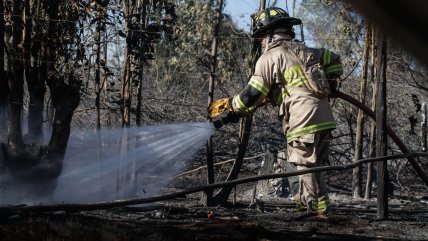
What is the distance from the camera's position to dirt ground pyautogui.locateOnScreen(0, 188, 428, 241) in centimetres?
399

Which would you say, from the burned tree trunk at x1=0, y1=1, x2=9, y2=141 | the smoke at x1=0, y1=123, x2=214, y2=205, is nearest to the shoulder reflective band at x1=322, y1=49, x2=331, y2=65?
the smoke at x1=0, y1=123, x2=214, y2=205

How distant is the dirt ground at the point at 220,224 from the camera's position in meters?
3.99

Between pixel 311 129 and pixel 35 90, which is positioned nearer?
pixel 311 129

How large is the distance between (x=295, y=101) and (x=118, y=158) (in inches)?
97.4

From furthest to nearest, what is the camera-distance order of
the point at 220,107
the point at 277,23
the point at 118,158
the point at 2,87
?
the point at 118,158 → the point at 277,23 → the point at 220,107 → the point at 2,87

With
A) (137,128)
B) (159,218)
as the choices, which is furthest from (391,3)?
(137,128)

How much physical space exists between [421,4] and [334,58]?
18.9 ft

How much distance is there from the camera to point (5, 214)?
4.11 m

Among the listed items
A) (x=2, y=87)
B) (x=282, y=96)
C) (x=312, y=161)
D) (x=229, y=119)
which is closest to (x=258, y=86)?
(x=282, y=96)

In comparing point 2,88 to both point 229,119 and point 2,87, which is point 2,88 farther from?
point 229,119

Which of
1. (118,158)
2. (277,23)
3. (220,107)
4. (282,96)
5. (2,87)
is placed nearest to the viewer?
(2,87)

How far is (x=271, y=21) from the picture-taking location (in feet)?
21.2

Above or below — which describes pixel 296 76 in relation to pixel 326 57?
below

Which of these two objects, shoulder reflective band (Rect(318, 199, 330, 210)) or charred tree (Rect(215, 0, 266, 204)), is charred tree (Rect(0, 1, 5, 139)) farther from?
shoulder reflective band (Rect(318, 199, 330, 210))
